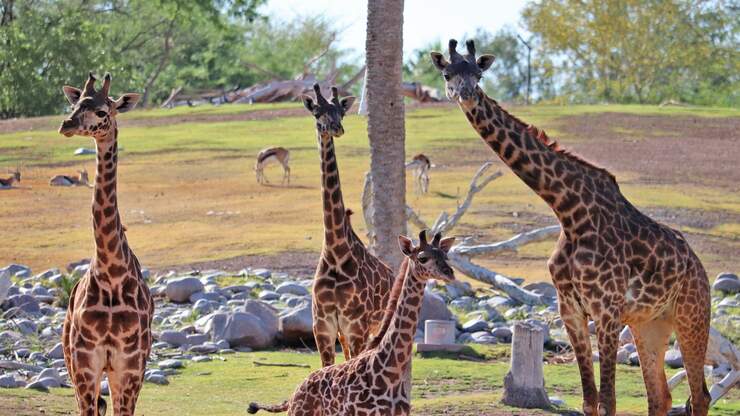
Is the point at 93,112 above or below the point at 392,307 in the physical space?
above

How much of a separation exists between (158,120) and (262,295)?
2724cm

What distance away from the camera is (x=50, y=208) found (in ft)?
99.6

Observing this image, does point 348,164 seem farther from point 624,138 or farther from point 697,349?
point 697,349

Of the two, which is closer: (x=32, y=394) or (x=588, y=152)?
(x=32, y=394)

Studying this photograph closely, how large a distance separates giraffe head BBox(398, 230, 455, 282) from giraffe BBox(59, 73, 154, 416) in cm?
195

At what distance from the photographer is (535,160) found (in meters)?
11.0

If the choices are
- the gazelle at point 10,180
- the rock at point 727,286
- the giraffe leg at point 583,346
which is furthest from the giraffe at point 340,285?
the gazelle at point 10,180

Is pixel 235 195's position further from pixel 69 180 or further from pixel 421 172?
pixel 421 172

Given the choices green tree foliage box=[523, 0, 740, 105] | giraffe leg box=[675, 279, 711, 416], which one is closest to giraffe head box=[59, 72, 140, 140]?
giraffe leg box=[675, 279, 711, 416]

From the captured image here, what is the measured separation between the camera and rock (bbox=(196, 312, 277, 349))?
56.2 feet

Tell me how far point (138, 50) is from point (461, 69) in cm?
5418

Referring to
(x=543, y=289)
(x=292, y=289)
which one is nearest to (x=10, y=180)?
(x=292, y=289)

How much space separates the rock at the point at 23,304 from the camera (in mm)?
18969

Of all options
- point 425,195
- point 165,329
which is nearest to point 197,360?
point 165,329
